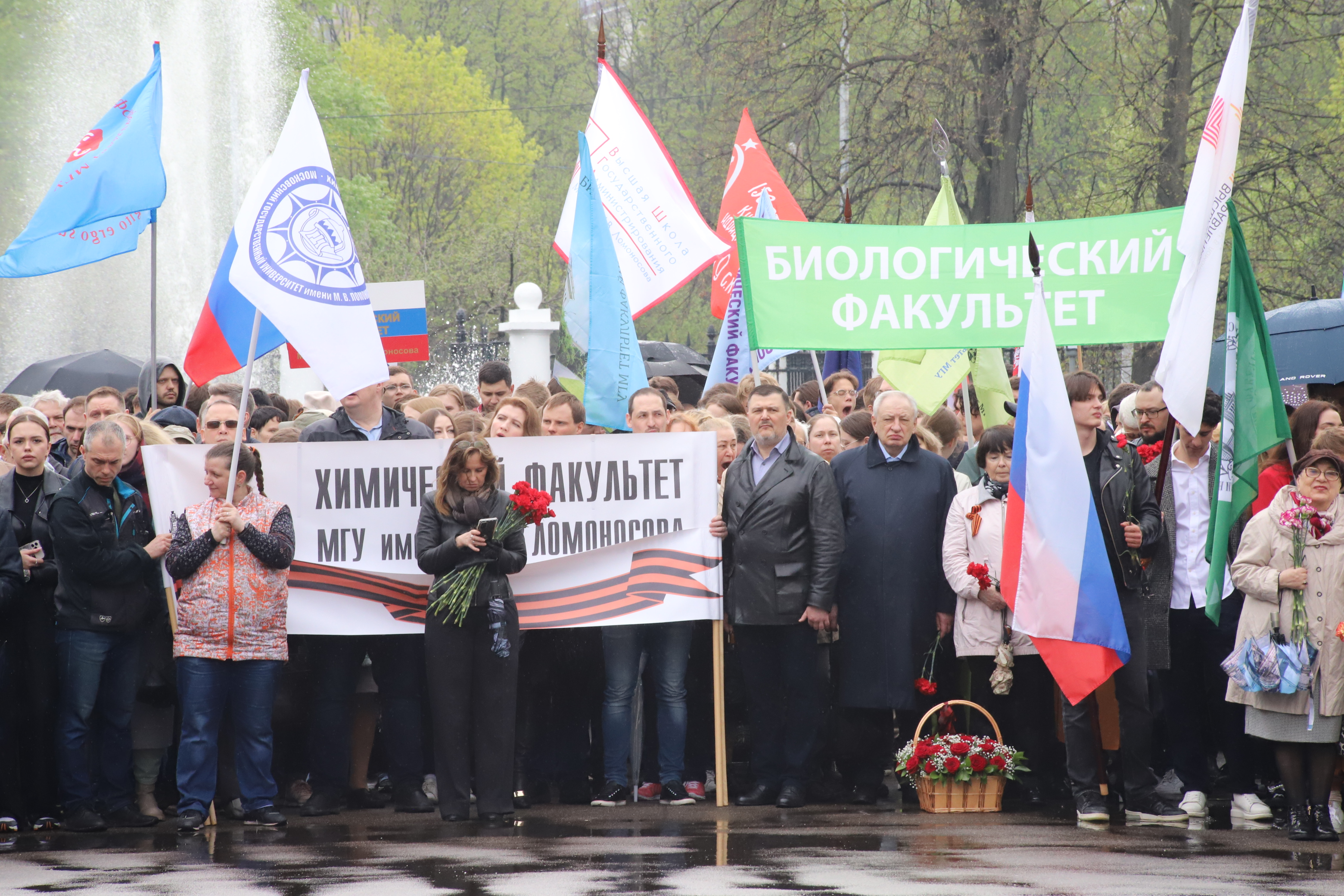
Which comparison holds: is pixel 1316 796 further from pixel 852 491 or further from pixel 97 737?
pixel 97 737

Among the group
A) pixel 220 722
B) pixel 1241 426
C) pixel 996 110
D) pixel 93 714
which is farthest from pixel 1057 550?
pixel 996 110

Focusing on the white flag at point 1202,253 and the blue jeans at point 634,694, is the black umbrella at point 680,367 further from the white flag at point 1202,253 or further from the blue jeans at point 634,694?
the white flag at point 1202,253

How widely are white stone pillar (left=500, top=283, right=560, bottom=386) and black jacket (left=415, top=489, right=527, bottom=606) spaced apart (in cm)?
977

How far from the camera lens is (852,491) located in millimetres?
8938

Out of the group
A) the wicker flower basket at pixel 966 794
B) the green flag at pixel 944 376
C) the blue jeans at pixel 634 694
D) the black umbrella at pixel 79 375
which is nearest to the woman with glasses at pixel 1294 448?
the wicker flower basket at pixel 966 794

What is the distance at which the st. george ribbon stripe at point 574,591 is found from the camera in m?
8.72

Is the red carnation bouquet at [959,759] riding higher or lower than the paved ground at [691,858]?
higher

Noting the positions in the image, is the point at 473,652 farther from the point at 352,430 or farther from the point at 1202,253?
the point at 1202,253

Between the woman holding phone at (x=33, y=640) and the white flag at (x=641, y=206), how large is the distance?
13.5 feet

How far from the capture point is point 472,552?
26.8ft

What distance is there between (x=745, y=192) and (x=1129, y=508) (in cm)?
541

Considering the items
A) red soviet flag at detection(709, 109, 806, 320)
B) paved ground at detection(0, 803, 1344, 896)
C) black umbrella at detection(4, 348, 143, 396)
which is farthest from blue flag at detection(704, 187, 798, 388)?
black umbrella at detection(4, 348, 143, 396)

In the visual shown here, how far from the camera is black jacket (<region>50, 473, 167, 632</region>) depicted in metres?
8.00

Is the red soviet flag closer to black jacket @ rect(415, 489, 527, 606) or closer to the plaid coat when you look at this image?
black jacket @ rect(415, 489, 527, 606)
